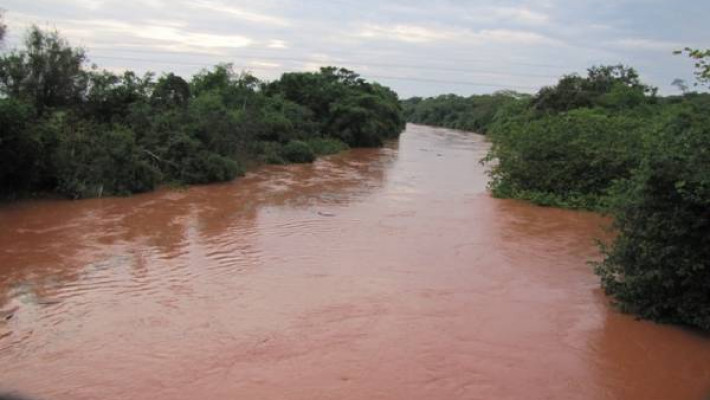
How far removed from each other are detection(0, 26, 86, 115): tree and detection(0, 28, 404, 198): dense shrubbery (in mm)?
32

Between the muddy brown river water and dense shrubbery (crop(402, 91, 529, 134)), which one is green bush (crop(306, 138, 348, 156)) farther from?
dense shrubbery (crop(402, 91, 529, 134))

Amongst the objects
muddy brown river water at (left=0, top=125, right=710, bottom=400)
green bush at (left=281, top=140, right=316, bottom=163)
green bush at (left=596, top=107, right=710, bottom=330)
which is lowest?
muddy brown river water at (left=0, top=125, right=710, bottom=400)

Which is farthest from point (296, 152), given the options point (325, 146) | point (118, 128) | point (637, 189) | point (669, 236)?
point (669, 236)

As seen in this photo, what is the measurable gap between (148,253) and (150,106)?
41.3 feet

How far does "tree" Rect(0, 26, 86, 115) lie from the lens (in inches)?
792

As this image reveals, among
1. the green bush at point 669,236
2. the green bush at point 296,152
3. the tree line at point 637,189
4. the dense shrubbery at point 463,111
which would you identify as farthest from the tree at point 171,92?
the dense shrubbery at point 463,111

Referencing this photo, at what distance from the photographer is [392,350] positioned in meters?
7.54

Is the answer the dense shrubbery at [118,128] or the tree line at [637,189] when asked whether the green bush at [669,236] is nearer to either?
the tree line at [637,189]

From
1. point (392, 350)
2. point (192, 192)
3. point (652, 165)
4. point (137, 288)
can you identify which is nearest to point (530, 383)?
point (392, 350)

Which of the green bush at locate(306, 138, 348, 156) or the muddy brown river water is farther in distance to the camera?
the green bush at locate(306, 138, 348, 156)

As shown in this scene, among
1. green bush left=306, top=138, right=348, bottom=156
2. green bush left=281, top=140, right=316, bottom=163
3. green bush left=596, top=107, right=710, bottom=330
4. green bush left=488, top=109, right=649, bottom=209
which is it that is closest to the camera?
green bush left=596, top=107, right=710, bottom=330

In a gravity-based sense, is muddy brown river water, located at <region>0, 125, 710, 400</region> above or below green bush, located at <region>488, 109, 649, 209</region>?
below

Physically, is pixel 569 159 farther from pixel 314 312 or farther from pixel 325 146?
pixel 325 146

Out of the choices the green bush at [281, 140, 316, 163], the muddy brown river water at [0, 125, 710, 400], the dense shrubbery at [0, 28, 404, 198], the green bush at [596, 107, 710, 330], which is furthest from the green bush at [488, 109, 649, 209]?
the green bush at [281, 140, 316, 163]
